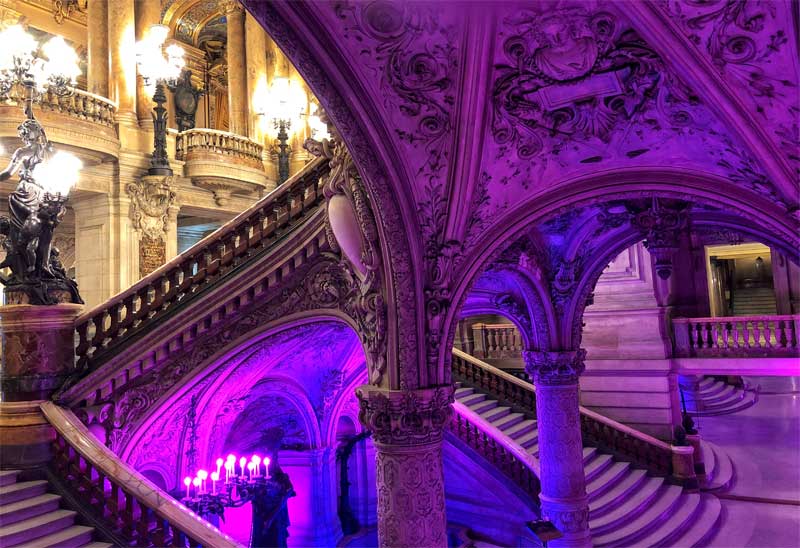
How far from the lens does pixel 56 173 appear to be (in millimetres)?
6508

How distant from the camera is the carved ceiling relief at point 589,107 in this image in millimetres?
3371

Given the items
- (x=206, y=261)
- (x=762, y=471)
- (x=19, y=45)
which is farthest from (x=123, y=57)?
(x=762, y=471)

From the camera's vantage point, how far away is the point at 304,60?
3.49m

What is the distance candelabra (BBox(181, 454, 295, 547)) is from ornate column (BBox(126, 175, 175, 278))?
524 centimetres

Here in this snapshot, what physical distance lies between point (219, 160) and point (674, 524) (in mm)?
11211

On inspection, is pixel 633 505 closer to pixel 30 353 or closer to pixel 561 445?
pixel 561 445

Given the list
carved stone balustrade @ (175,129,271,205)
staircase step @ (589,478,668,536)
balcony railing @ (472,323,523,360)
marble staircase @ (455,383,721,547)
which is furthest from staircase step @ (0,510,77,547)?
balcony railing @ (472,323,523,360)

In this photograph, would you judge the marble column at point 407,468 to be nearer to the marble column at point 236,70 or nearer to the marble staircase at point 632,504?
the marble staircase at point 632,504

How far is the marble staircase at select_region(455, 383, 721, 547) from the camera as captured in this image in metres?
8.78

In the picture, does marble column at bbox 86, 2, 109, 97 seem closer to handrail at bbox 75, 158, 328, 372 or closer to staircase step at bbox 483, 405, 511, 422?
handrail at bbox 75, 158, 328, 372

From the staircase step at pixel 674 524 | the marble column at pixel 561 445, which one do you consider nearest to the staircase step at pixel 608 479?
the staircase step at pixel 674 524

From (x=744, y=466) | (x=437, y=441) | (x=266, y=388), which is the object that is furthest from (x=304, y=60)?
(x=744, y=466)

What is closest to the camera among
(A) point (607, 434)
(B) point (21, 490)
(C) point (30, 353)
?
(B) point (21, 490)

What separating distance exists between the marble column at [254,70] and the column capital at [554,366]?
363 inches
